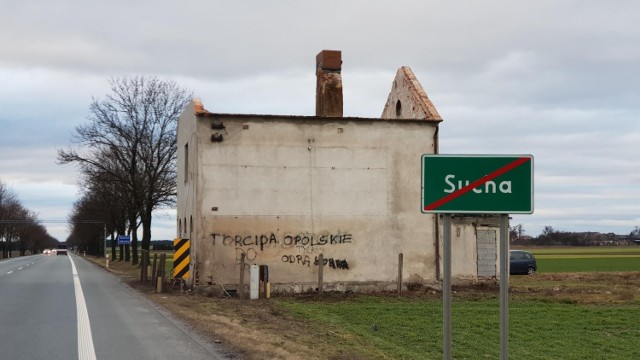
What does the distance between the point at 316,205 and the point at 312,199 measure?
24cm

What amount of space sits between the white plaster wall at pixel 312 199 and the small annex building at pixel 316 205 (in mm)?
34

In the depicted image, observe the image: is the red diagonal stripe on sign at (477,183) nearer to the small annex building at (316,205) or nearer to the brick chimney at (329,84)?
the small annex building at (316,205)

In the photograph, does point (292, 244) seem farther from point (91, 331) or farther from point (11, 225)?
point (11, 225)

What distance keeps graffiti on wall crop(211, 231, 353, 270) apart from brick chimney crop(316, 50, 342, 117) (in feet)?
18.3

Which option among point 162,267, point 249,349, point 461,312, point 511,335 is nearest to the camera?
point 249,349

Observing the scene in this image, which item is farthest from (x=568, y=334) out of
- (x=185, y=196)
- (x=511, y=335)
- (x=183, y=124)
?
(x=183, y=124)

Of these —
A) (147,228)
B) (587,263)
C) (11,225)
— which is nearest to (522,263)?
(587,263)

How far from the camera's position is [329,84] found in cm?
2945

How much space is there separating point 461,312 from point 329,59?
1289 centimetres

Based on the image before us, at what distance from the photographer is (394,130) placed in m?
26.8

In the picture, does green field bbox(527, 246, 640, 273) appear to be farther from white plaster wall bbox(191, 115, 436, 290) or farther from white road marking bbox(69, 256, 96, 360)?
white road marking bbox(69, 256, 96, 360)

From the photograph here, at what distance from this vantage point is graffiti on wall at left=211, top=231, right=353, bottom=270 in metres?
25.0

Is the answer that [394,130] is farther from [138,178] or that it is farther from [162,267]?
[138,178]

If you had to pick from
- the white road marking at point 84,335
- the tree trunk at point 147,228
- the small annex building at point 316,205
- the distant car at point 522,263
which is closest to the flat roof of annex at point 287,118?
the small annex building at point 316,205
